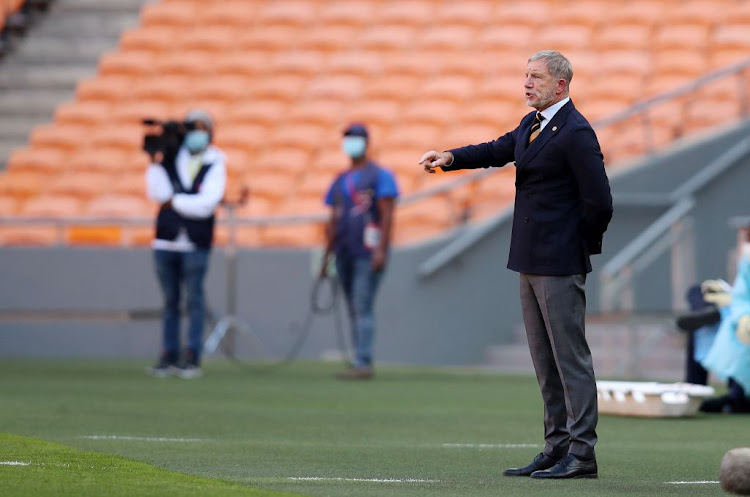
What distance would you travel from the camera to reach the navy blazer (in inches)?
236

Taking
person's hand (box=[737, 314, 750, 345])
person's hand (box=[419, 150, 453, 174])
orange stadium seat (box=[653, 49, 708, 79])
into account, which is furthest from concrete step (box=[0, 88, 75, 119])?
person's hand (box=[419, 150, 453, 174])

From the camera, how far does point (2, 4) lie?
20.3 m

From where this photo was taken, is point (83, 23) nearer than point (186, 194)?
No

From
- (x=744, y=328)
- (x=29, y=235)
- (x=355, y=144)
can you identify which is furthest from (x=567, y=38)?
(x=744, y=328)

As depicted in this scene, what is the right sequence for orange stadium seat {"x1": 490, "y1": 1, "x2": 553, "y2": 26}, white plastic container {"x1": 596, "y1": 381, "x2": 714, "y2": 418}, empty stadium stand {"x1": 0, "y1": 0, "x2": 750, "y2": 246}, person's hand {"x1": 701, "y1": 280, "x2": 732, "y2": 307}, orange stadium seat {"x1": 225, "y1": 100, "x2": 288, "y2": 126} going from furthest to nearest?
1. orange stadium seat {"x1": 490, "y1": 1, "x2": 553, "y2": 26}
2. orange stadium seat {"x1": 225, "y1": 100, "x2": 288, "y2": 126}
3. empty stadium stand {"x1": 0, "y1": 0, "x2": 750, "y2": 246}
4. person's hand {"x1": 701, "y1": 280, "x2": 732, "y2": 307}
5. white plastic container {"x1": 596, "y1": 381, "x2": 714, "y2": 418}

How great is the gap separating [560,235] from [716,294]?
3.64m

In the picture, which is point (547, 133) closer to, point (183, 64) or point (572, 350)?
point (572, 350)

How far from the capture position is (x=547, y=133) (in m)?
6.11

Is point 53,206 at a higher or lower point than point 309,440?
higher

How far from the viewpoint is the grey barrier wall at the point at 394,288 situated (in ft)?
48.9

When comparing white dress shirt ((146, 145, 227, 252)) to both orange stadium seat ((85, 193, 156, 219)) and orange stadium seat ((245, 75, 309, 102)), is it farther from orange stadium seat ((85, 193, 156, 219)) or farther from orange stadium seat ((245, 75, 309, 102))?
orange stadium seat ((245, 75, 309, 102))

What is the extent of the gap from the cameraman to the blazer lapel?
631 cm

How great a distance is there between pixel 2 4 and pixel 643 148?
9198 millimetres

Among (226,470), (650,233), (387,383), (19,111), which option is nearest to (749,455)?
(226,470)
